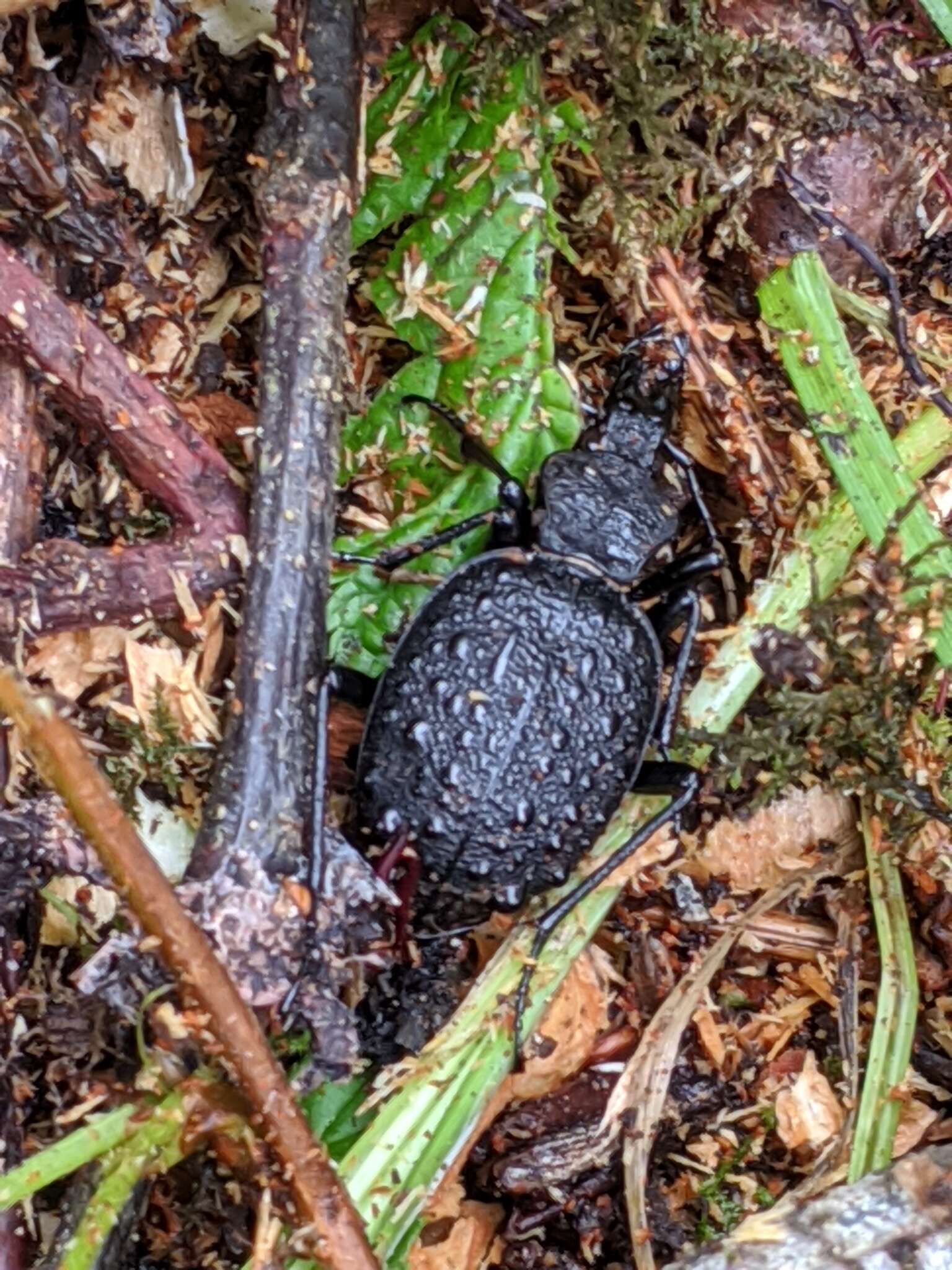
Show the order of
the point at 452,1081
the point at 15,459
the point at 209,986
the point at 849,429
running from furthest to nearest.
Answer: the point at 849,429 → the point at 452,1081 → the point at 15,459 → the point at 209,986

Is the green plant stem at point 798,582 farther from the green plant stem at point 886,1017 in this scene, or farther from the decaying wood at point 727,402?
the green plant stem at point 886,1017

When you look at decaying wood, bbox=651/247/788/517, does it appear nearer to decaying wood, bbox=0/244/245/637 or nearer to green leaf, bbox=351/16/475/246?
green leaf, bbox=351/16/475/246

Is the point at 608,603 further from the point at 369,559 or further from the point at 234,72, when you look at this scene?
the point at 234,72

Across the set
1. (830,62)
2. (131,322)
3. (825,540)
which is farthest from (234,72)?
(825,540)

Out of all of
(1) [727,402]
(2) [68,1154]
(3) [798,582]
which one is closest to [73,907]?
(2) [68,1154]

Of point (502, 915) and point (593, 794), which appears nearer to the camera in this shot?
point (593, 794)

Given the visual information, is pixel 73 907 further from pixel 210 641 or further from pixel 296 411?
pixel 296 411
